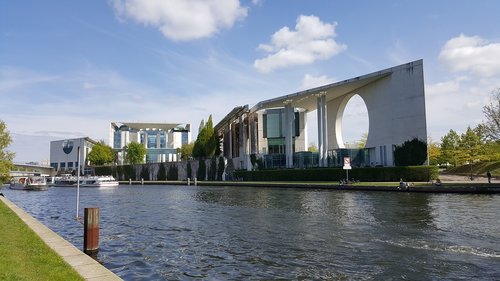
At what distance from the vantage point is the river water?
39.3ft

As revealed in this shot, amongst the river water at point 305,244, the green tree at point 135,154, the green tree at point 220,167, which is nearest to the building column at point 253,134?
the green tree at point 220,167

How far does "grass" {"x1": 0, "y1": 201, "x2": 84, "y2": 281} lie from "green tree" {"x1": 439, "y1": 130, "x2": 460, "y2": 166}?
3175 inches

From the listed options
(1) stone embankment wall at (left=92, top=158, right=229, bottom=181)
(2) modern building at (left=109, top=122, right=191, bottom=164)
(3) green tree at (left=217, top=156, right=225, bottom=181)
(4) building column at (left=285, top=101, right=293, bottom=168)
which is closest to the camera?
(4) building column at (left=285, top=101, right=293, bottom=168)

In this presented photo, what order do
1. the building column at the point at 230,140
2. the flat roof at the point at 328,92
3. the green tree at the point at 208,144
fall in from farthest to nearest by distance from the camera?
the green tree at the point at 208,144 < the building column at the point at 230,140 < the flat roof at the point at 328,92

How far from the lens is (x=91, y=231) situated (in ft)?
48.8

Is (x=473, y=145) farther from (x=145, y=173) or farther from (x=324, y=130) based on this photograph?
(x=145, y=173)

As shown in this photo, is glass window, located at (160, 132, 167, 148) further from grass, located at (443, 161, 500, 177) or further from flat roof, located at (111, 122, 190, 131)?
grass, located at (443, 161, 500, 177)

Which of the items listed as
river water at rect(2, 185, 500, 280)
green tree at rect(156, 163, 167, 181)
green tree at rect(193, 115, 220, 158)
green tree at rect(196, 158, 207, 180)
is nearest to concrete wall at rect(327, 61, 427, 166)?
river water at rect(2, 185, 500, 280)

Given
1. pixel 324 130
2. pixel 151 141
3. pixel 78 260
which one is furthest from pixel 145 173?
pixel 78 260

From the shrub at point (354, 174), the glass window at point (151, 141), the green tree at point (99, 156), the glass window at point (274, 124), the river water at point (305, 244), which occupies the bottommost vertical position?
the river water at point (305, 244)

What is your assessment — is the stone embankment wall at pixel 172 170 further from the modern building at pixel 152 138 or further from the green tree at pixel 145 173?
the modern building at pixel 152 138

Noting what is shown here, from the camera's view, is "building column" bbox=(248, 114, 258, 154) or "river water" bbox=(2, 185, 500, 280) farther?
"building column" bbox=(248, 114, 258, 154)

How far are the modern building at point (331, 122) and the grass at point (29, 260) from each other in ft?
172

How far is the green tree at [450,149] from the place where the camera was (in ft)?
270
